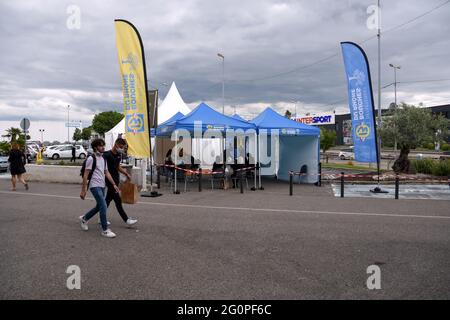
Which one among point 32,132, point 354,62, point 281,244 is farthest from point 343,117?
point 281,244

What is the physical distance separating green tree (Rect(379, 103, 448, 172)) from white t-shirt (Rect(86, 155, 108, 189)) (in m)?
16.3

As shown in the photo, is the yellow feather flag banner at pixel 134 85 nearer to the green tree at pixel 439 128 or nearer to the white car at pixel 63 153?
the green tree at pixel 439 128

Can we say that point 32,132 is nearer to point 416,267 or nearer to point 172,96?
Result: point 172,96

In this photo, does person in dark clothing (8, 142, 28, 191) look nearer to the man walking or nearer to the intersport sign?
the man walking

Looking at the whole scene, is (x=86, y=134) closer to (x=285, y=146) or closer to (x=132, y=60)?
(x=285, y=146)

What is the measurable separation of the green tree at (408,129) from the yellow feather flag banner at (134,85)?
13.0m

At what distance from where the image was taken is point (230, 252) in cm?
604

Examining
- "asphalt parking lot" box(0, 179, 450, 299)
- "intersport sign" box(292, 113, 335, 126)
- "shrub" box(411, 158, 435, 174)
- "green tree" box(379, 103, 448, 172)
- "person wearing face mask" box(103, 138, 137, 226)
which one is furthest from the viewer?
"intersport sign" box(292, 113, 335, 126)

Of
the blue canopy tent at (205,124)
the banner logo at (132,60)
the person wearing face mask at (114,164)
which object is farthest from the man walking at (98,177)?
the blue canopy tent at (205,124)

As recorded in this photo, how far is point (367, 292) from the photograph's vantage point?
14.5 feet

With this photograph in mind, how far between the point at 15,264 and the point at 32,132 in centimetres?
9988

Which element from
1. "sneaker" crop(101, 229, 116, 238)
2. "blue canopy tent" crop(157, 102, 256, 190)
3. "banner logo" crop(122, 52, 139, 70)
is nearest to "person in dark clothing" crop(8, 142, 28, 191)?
"blue canopy tent" crop(157, 102, 256, 190)

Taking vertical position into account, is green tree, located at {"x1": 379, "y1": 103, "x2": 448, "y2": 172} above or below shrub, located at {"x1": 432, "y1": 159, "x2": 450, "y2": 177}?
above

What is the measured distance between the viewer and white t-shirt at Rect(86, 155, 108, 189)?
7.01 m
